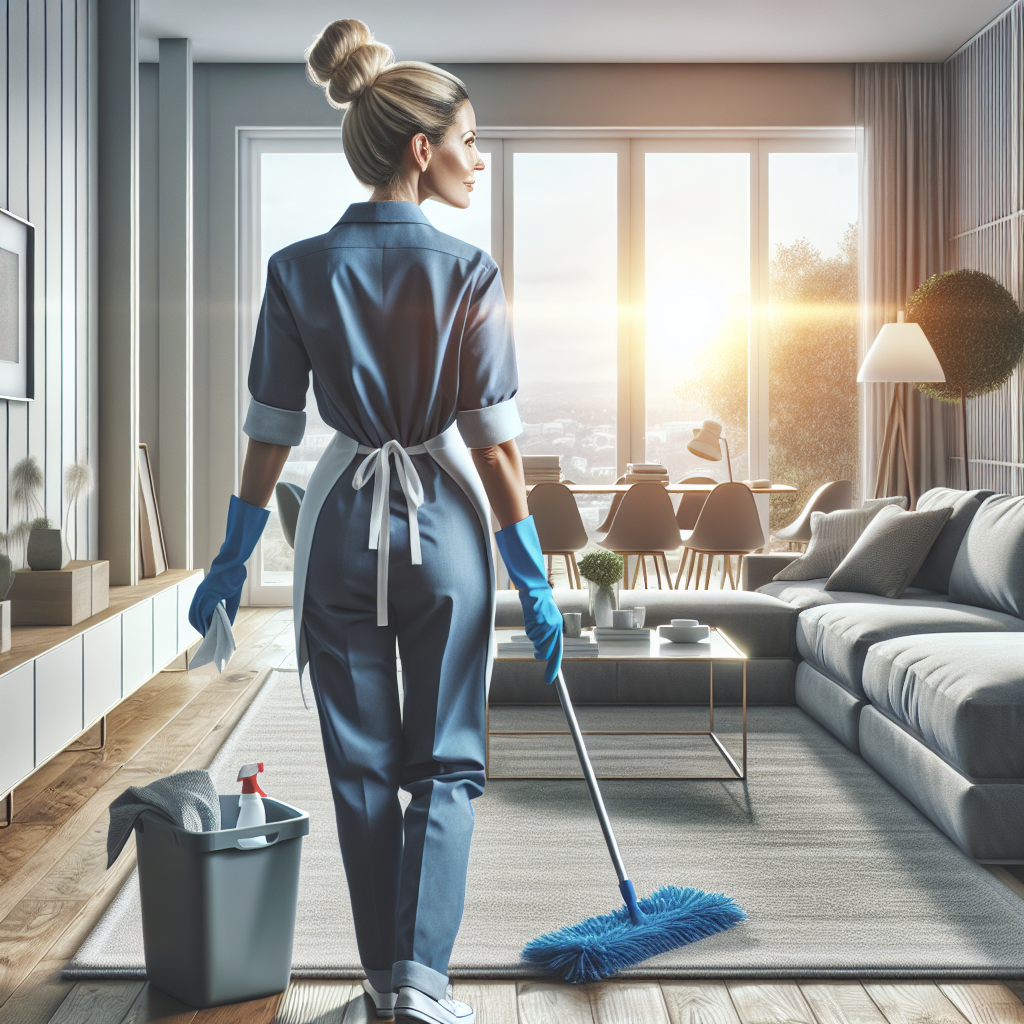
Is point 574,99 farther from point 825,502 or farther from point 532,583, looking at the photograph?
point 532,583

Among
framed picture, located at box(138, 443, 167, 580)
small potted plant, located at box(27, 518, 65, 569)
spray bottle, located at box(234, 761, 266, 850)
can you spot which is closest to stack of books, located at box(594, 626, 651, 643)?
spray bottle, located at box(234, 761, 266, 850)

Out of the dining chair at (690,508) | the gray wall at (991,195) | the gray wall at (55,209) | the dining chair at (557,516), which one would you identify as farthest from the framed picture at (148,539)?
the gray wall at (991,195)

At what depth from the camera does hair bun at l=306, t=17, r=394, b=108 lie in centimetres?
152

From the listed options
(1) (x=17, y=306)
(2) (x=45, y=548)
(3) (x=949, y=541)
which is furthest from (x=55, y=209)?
(3) (x=949, y=541)

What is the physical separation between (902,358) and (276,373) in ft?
14.6

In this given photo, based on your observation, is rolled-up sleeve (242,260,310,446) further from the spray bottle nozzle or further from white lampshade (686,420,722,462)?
white lampshade (686,420,722,462)

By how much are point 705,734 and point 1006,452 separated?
3090mm

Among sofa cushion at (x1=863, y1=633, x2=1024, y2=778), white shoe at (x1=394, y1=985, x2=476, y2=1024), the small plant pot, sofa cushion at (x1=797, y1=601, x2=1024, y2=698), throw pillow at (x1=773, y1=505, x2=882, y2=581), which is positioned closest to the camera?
white shoe at (x1=394, y1=985, x2=476, y2=1024)

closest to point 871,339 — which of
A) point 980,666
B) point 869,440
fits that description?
point 869,440

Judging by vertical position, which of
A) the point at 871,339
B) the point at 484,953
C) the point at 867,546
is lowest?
the point at 484,953

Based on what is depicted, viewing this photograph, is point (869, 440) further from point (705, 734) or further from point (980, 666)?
point (980, 666)

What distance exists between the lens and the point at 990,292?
529 centimetres

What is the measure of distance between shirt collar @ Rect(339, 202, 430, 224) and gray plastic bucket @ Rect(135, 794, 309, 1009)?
1.01 m

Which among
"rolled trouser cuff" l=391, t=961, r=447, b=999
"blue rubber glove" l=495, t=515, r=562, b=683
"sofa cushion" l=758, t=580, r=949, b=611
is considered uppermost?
"blue rubber glove" l=495, t=515, r=562, b=683
